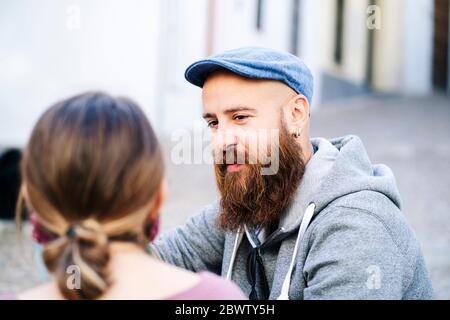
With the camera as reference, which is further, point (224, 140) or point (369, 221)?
point (224, 140)

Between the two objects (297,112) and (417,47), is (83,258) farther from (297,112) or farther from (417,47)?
(417,47)

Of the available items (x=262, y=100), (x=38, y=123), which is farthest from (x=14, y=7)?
(x=38, y=123)

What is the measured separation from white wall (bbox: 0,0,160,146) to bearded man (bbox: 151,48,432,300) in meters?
5.91

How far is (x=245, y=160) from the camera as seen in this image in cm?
246

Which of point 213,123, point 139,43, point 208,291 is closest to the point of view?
point 208,291

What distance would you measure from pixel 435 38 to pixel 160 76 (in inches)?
462

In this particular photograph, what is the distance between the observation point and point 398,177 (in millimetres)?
7656

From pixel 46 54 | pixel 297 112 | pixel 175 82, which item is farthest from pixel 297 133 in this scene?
pixel 175 82

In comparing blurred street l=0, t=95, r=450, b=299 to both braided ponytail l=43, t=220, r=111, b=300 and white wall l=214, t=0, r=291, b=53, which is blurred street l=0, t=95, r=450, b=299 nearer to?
braided ponytail l=43, t=220, r=111, b=300

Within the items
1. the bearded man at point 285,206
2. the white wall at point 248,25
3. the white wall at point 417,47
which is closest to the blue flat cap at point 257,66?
the bearded man at point 285,206

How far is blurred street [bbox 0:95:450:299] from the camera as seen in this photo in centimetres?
504

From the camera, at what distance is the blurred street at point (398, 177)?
5.04 m

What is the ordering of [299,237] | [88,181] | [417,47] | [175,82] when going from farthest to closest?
[417,47], [175,82], [299,237], [88,181]

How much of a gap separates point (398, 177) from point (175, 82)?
13.5 feet
